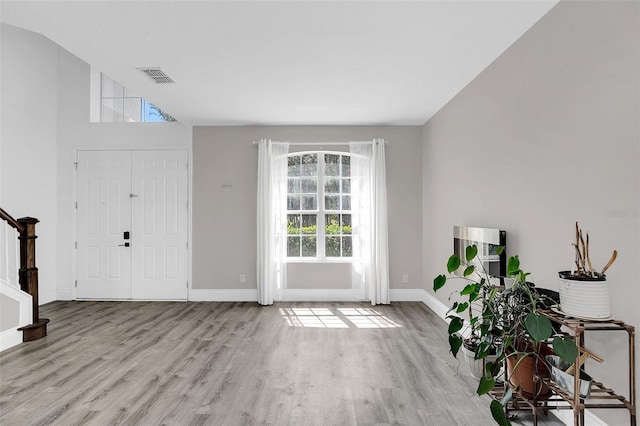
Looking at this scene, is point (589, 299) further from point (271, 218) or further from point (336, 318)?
point (271, 218)

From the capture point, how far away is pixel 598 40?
6.64 feet

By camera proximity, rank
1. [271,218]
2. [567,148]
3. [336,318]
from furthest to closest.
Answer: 1. [271,218]
2. [336,318]
3. [567,148]

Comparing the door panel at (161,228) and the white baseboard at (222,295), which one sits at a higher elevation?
the door panel at (161,228)

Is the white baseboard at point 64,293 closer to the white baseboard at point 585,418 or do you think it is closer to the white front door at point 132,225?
Answer: the white front door at point 132,225

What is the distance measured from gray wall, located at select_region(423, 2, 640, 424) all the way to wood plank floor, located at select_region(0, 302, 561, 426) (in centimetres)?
110

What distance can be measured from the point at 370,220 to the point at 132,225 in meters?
3.68

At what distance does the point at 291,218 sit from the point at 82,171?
3.38 metres

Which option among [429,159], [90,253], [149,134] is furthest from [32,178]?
[429,159]

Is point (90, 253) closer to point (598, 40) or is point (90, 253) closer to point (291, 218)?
point (291, 218)

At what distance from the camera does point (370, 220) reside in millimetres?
5398

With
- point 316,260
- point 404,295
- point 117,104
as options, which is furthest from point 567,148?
point 117,104

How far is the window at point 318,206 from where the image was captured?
566 cm

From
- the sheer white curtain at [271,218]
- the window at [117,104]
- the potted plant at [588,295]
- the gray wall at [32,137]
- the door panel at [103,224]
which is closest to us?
the potted plant at [588,295]

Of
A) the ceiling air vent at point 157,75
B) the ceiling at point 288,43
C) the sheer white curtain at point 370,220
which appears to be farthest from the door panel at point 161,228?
the sheer white curtain at point 370,220
